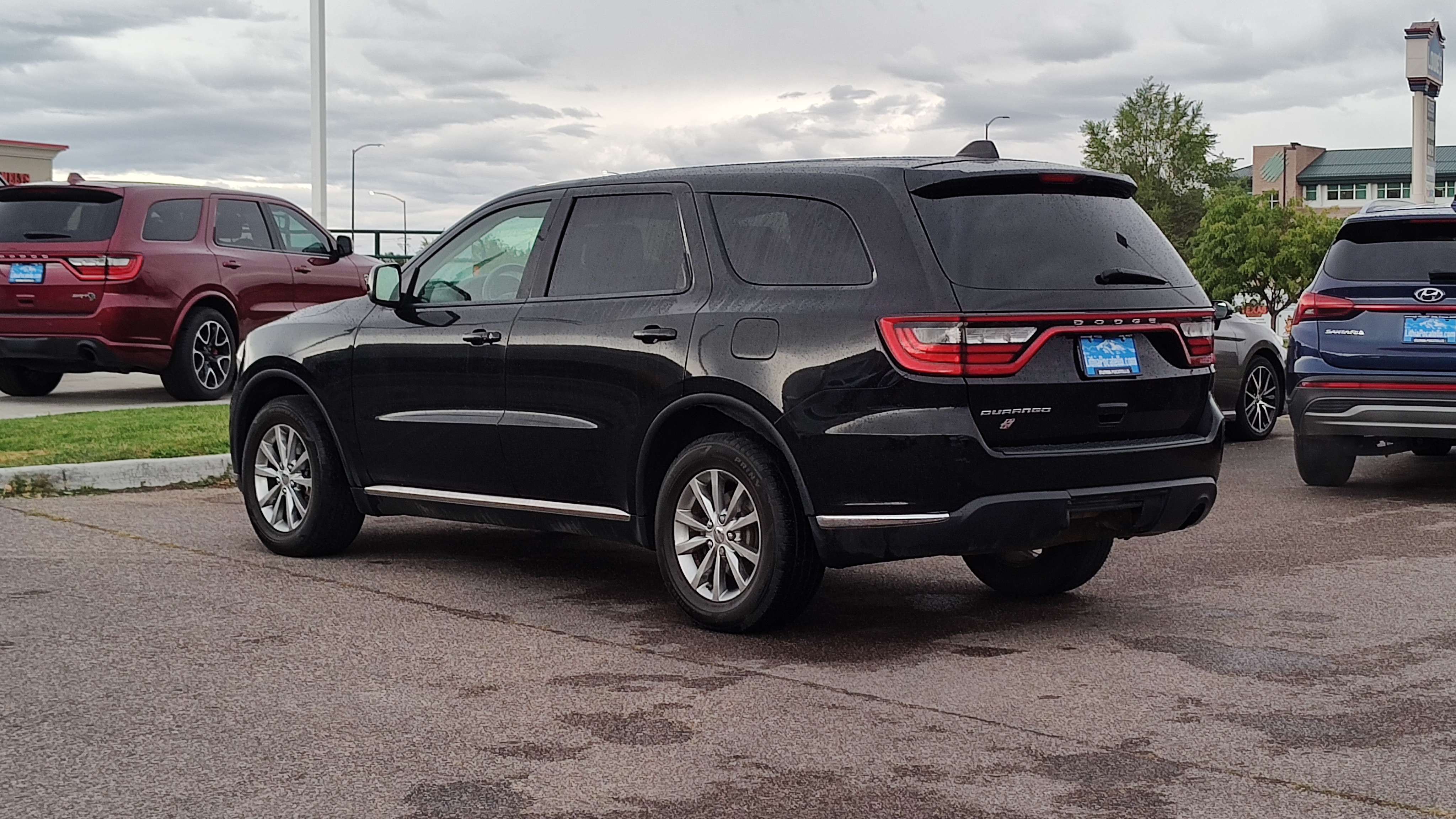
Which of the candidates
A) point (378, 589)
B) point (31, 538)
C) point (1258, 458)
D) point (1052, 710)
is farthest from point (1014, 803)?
point (1258, 458)

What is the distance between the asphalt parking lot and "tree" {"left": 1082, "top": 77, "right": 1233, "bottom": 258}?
319 feet

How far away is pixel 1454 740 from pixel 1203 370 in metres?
2.06

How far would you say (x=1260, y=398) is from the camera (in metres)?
Result: 14.2

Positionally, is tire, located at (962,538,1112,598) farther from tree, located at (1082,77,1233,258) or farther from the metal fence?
tree, located at (1082,77,1233,258)

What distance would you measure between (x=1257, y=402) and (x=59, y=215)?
1065 cm

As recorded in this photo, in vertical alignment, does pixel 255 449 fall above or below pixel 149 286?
below

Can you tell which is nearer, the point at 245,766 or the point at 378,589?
the point at 245,766

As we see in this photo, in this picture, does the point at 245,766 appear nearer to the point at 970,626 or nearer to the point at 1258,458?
the point at 970,626

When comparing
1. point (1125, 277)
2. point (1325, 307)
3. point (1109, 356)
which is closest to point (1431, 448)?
point (1325, 307)

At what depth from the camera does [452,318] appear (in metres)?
7.50

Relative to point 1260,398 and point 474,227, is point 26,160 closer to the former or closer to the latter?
point 1260,398

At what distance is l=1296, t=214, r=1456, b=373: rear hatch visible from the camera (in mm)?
9922

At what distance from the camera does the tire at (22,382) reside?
16625 mm

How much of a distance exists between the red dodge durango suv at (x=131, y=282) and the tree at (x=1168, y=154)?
9070 cm
